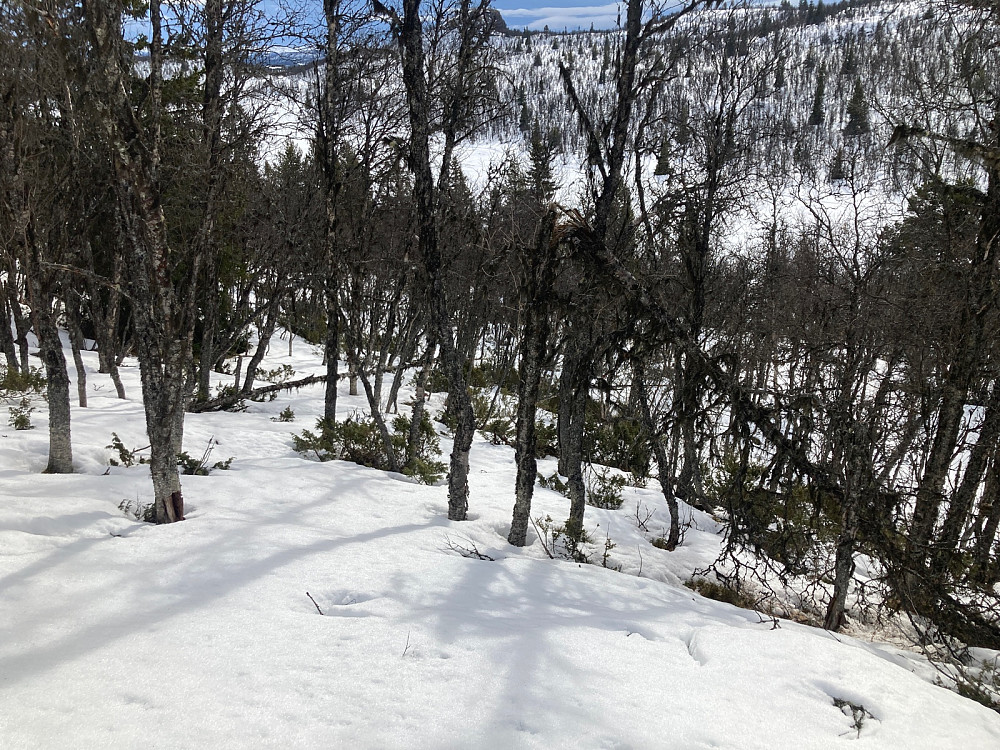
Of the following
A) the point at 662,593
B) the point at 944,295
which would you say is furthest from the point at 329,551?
the point at 944,295

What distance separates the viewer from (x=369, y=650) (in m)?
2.76

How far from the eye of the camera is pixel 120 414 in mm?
8844

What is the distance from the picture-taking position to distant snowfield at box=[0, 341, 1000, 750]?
2.18 m

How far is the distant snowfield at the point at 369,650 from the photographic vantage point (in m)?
2.18

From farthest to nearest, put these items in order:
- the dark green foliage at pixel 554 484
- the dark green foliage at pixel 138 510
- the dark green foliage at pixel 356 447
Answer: the dark green foliage at pixel 554 484 → the dark green foliage at pixel 356 447 → the dark green foliage at pixel 138 510

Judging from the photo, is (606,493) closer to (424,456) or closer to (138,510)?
(424,456)

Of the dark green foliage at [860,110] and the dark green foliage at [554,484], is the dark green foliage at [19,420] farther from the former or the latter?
the dark green foliage at [860,110]

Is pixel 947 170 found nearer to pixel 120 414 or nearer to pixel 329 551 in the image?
pixel 329 551

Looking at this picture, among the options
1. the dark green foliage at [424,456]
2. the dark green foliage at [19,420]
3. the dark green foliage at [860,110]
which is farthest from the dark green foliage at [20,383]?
the dark green foliage at [860,110]

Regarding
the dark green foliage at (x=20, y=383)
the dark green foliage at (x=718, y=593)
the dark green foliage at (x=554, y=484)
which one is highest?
the dark green foliage at (x=20, y=383)

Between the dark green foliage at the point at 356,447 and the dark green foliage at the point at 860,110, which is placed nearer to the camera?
the dark green foliage at the point at 860,110

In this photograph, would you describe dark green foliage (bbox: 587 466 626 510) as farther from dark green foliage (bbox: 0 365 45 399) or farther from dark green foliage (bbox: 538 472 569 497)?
dark green foliage (bbox: 0 365 45 399)

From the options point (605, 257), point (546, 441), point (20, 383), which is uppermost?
point (605, 257)

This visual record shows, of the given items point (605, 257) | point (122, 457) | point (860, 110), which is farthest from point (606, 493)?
point (122, 457)
